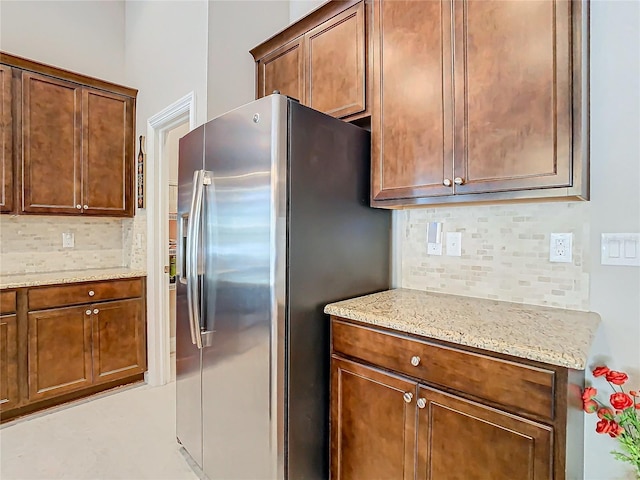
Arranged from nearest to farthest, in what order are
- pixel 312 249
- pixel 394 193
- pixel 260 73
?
pixel 312 249 < pixel 394 193 < pixel 260 73

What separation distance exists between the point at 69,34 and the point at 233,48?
1.86m

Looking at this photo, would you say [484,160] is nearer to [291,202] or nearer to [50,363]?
[291,202]

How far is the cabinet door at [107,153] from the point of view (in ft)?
9.44

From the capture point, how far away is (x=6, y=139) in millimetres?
2514

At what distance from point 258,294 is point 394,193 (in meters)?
0.74

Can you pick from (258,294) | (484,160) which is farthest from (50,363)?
(484,160)

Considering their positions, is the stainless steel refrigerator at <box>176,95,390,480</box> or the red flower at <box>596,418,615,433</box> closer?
the red flower at <box>596,418,615,433</box>

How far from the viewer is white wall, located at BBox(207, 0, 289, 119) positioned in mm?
2207

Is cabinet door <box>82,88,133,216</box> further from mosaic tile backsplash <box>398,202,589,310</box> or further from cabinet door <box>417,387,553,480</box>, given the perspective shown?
cabinet door <box>417,387,553,480</box>

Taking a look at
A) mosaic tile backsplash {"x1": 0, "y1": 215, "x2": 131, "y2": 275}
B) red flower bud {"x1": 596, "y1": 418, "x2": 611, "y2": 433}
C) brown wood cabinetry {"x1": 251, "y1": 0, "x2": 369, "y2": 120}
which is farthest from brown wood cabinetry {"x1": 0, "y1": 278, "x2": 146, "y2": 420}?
red flower bud {"x1": 596, "y1": 418, "x2": 611, "y2": 433}

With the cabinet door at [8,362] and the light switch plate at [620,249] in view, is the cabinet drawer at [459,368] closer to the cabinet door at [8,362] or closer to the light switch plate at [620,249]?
the light switch plate at [620,249]

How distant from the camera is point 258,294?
1.42 meters

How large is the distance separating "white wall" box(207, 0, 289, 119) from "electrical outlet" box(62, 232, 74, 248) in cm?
182

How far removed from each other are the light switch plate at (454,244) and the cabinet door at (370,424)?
720 millimetres
